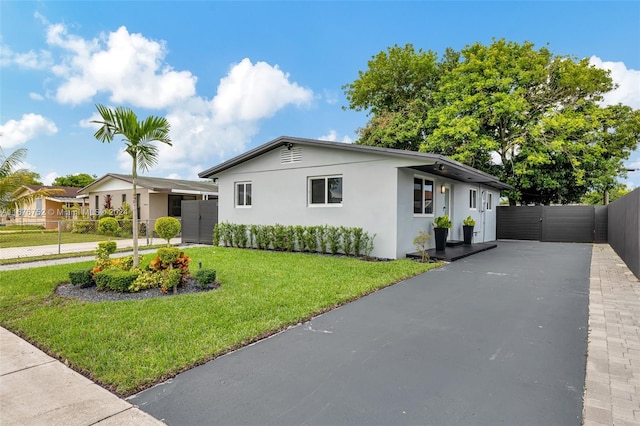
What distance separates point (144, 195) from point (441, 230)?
53.5 ft

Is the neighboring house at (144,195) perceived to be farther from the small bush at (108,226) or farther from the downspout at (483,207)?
the downspout at (483,207)

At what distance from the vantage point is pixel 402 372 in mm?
2943

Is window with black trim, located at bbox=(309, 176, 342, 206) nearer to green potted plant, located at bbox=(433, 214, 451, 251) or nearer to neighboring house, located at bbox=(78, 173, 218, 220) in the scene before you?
green potted plant, located at bbox=(433, 214, 451, 251)

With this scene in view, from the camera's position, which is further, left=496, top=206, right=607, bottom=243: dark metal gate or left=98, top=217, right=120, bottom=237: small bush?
left=496, top=206, right=607, bottom=243: dark metal gate

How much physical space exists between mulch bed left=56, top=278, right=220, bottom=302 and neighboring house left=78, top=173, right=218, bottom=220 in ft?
42.8

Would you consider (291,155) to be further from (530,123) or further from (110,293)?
(530,123)

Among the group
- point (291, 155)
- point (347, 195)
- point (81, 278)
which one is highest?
point (291, 155)

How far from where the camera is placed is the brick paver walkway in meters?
2.37

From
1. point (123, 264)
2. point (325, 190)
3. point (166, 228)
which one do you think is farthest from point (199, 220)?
point (123, 264)

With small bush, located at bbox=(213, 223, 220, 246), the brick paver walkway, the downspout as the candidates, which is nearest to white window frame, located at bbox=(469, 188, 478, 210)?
the downspout

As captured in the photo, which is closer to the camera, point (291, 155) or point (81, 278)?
point (81, 278)

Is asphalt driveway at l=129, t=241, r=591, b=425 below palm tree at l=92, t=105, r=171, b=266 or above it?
below

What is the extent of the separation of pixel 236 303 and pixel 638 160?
949 inches

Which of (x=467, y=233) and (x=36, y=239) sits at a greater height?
(x=467, y=233)
